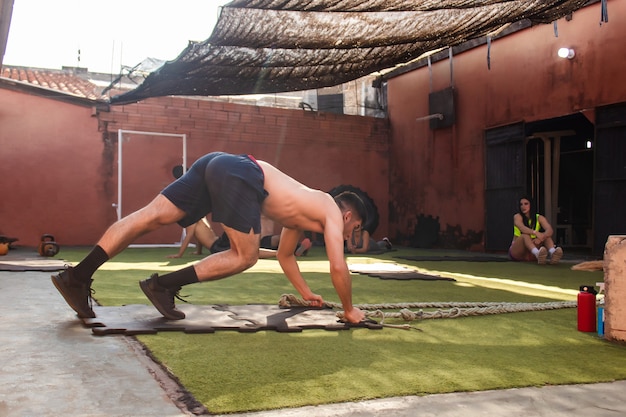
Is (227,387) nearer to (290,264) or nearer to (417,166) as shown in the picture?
(290,264)

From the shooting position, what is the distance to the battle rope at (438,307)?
3750mm

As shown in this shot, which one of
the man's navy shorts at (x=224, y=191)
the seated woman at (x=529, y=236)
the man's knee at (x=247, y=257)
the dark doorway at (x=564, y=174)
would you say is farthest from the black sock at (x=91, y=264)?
the dark doorway at (x=564, y=174)

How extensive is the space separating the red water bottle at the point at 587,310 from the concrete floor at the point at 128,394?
1108 mm

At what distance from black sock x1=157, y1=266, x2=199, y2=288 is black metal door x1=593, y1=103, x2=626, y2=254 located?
7.98 meters

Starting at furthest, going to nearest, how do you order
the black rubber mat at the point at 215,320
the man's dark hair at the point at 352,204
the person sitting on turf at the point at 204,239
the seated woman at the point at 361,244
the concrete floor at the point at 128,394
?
1. the seated woman at the point at 361,244
2. the person sitting on turf at the point at 204,239
3. the man's dark hair at the point at 352,204
4. the black rubber mat at the point at 215,320
5. the concrete floor at the point at 128,394

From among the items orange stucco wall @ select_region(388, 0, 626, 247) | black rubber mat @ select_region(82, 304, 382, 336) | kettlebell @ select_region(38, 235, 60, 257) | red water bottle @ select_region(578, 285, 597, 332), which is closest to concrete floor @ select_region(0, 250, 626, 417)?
black rubber mat @ select_region(82, 304, 382, 336)

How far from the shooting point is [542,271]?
24.3 feet

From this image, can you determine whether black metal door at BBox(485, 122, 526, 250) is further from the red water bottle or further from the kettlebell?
the kettlebell

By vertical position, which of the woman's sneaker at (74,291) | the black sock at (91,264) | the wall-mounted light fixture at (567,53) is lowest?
the woman's sneaker at (74,291)

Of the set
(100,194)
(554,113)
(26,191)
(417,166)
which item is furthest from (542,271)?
(26,191)

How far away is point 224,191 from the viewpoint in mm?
3309

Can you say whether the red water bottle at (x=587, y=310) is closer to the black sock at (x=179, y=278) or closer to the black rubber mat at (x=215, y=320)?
the black rubber mat at (x=215, y=320)

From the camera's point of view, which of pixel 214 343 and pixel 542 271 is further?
pixel 542 271

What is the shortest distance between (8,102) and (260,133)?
17.4 feet
